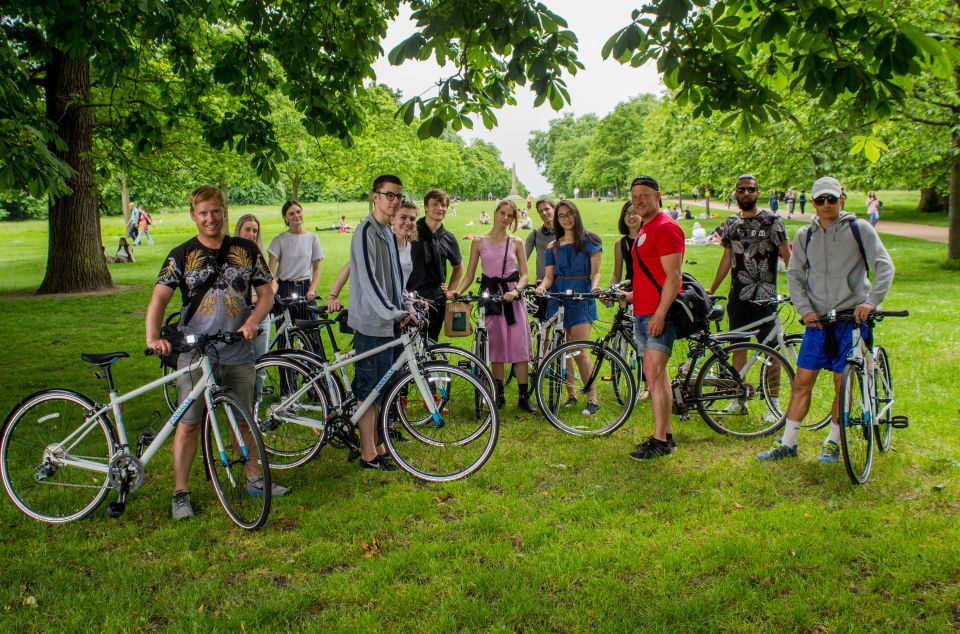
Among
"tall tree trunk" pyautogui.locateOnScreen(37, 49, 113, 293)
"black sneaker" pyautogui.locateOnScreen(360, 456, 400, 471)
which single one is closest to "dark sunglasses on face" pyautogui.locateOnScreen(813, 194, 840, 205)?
"black sneaker" pyautogui.locateOnScreen(360, 456, 400, 471)

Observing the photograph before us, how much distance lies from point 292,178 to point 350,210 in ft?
118

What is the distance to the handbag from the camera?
23.6 ft

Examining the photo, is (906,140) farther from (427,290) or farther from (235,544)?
(235,544)

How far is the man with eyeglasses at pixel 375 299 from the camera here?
5.37 metres

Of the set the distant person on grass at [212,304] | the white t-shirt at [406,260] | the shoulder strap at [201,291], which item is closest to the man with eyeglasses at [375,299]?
the distant person on grass at [212,304]

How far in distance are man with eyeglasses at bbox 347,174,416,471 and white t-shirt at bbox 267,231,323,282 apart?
2640 mm

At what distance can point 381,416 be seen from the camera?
17.9 ft

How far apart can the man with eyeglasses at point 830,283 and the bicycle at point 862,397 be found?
0.09m

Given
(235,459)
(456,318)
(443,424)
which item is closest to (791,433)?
(443,424)

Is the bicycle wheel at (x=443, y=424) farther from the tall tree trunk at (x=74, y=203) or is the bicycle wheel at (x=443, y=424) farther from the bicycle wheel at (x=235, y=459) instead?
the tall tree trunk at (x=74, y=203)

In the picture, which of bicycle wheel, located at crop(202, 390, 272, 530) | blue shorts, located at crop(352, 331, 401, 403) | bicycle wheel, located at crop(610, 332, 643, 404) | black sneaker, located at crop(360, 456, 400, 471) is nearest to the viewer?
bicycle wheel, located at crop(202, 390, 272, 530)

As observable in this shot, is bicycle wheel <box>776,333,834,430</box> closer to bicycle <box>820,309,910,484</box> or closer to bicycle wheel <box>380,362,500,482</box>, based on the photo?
bicycle <box>820,309,910,484</box>

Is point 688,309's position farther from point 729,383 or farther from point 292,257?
point 292,257

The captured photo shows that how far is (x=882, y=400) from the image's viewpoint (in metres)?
5.54
